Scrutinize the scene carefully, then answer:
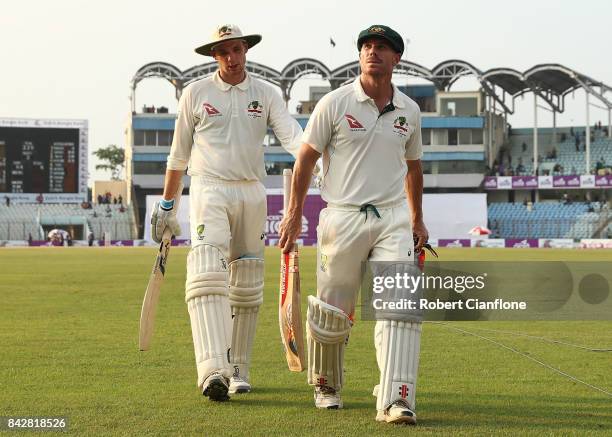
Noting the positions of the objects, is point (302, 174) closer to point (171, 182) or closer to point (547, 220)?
point (171, 182)

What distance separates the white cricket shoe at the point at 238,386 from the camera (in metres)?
7.86

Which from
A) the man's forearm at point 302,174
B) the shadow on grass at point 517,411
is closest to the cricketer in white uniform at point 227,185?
the man's forearm at point 302,174

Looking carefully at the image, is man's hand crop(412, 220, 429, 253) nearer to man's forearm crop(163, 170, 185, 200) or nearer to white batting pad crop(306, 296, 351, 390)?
white batting pad crop(306, 296, 351, 390)

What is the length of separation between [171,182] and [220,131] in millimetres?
560

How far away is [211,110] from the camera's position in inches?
309

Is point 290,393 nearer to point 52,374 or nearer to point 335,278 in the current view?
point 335,278

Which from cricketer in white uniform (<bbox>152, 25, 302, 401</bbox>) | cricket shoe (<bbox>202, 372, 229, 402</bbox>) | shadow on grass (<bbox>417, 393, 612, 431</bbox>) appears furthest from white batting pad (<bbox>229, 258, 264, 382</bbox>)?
shadow on grass (<bbox>417, 393, 612, 431</bbox>)

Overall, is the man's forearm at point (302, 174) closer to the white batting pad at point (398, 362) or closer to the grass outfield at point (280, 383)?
the white batting pad at point (398, 362)

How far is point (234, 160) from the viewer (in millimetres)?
7828

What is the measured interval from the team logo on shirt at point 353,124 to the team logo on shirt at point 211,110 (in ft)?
4.40

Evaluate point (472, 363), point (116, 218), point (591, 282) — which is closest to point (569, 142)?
point (116, 218)

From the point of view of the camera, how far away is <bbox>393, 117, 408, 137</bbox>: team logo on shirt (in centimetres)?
693

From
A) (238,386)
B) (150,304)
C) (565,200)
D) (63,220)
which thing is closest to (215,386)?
(238,386)

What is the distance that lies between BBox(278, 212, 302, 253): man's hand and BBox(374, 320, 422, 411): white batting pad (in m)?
0.85
